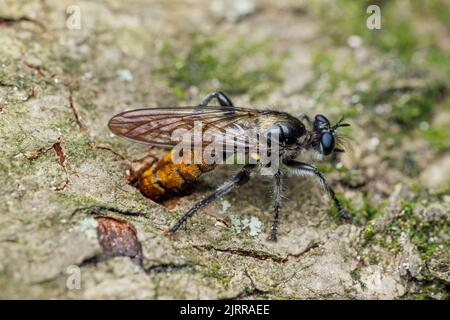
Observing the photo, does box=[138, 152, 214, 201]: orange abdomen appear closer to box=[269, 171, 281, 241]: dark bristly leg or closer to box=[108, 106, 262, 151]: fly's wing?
box=[108, 106, 262, 151]: fly's wing

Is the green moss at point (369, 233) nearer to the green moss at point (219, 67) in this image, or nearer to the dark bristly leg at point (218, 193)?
the dark bristly leg at point (218, 193)

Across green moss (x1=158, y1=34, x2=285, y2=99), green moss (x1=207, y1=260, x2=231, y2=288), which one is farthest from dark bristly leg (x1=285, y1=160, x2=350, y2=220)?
green moss (x1=207, y1=260, x2=231, y2=288)

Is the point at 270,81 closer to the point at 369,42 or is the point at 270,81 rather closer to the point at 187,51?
the point at 187,51

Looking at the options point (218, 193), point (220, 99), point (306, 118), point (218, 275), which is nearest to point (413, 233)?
point (306, 118)

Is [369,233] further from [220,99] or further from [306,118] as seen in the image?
[220,99]

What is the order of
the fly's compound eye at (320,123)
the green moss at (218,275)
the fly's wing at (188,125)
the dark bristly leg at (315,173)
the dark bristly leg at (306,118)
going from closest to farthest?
the green moss at (218,275)
the fly's wing at (188,125)
the dark bristly leg at (315,173)
the fly's compound eye at (320,123)
the dark bristly leg at (306,118)

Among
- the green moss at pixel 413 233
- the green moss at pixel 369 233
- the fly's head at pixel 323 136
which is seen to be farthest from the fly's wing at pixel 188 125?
the green moss at pixel 413 233

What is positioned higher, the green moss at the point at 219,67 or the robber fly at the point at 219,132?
the green moss at the point at 219,67
